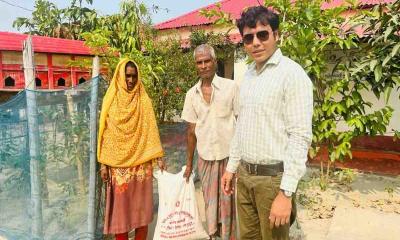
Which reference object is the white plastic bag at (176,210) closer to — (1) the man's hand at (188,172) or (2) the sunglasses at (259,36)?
(1) the man's hand at (188,172)

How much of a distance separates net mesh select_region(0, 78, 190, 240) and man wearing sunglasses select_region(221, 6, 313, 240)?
1.47 m

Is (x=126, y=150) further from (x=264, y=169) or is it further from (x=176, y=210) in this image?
(x=264, y=169)

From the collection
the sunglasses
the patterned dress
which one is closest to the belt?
the sunglasses

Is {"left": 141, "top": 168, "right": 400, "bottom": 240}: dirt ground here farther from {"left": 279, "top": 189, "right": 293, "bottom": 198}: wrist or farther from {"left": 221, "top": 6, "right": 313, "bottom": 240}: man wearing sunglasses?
{"left": 279, "top": 189, "right": 293, "bottom": 198}: wrist

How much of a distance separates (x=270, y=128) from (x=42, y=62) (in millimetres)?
9740

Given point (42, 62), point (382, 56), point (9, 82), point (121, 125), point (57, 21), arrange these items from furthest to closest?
point (57, 21) → point (42, 62) → point (9, 82) → point (382, 56) → point (121, 125)

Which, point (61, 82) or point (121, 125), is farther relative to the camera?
point (61, 82)

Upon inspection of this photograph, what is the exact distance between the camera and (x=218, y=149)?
289 centimetres

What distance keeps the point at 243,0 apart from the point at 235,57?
3686mm

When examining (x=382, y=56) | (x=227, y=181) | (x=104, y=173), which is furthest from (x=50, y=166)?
(x=382, y=56)

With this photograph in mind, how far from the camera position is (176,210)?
114 inches

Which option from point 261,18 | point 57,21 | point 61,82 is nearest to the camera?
point 261,18

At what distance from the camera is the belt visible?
180 centimetres

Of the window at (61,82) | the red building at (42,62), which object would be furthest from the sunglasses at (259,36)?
the window at (61,82)
